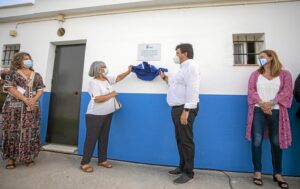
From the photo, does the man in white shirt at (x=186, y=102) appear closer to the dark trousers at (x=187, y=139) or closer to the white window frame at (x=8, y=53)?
the dark trousers at (x=187, y=139)

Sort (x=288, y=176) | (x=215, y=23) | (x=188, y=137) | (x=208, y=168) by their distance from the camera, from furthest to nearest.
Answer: (x=215, y=23) < (x=208, y=168) < (x=288, y=176) < (x=188, y=137)

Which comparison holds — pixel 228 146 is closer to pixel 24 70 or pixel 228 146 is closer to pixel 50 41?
pixel 24 70

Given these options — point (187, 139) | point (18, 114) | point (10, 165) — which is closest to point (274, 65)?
point (187, 139)

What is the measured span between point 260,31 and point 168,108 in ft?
6.29

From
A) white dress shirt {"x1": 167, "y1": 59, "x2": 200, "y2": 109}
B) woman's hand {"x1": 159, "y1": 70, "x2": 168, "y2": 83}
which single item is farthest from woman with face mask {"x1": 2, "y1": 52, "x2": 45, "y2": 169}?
white dress shirt {"x1": 167, "y1": 59, "x2": 200, "y2": 109}

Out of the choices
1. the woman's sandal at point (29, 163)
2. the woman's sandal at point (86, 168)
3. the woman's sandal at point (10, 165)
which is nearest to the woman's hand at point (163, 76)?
the woman's sandal at point (86, 168)

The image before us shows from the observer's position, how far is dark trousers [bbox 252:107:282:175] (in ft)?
7.34

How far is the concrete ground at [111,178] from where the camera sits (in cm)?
210

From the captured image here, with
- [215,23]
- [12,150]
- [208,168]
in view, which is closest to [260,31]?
[215,23]

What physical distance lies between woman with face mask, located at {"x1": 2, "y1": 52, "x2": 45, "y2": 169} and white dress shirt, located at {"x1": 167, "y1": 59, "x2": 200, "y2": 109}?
204cm

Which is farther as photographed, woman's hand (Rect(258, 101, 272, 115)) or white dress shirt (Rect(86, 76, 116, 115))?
white dress shirt (Rect(86, 76, 116, 115))

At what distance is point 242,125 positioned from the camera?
266 cm

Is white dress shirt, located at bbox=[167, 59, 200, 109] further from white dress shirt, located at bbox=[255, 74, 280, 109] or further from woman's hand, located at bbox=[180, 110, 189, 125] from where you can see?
white dress shirt, located at bbox=[255, 74, 280, 109]

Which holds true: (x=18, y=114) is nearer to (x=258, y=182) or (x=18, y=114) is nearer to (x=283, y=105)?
(x=258, y=182)
